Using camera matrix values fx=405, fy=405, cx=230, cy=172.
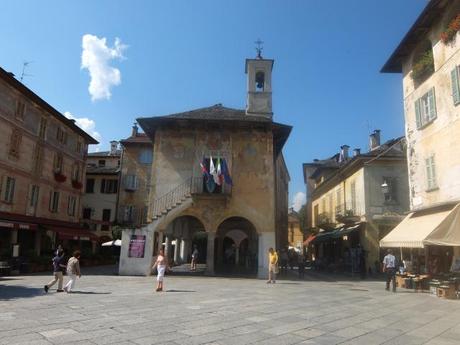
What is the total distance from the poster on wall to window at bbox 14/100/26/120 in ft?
43.0

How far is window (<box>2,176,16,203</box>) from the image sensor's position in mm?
25938

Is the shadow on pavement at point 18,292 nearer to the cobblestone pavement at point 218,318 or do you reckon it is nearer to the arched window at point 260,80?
the cobblestone pavement at point 218,318

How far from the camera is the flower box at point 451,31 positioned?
47.5 feet

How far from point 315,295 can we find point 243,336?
24.3ft

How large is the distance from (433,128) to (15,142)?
25.0m

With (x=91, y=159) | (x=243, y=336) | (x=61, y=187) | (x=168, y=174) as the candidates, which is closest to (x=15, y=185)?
(x=61, y=187)

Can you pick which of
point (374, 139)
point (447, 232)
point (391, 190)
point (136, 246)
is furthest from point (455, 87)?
point (374, 139)

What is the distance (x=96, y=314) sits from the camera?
29.0 ft

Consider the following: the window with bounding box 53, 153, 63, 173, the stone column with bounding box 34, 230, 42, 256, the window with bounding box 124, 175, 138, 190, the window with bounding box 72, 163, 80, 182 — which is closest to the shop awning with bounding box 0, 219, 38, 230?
the stone column with bounding box 34, 230, 42, 256

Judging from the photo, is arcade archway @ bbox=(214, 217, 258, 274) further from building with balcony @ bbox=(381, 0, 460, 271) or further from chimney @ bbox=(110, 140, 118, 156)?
chimney @ bbox=(110, 140, 118, 156)

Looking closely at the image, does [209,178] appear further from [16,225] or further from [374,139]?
[374,139]

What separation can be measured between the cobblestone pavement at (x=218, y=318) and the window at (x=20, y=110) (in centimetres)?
1732

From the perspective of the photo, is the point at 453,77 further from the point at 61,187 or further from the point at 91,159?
the point at 91,159

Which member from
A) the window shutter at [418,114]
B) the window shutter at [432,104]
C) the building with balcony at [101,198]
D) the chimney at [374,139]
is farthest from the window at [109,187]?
the window shutter at [432,104]
